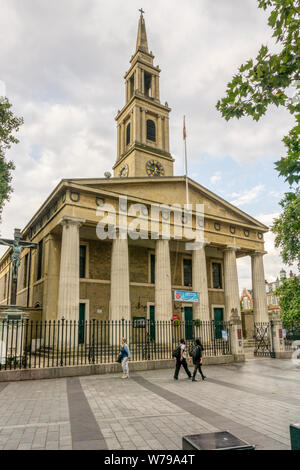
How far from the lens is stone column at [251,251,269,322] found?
2817 cm

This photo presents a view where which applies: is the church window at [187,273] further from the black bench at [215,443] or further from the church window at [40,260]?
the black bench at [215,443]

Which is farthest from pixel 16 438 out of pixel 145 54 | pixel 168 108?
pixel 145 54

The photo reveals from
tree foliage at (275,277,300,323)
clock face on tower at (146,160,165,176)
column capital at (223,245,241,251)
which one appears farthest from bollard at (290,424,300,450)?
tree foliage at (275,277,300,323)

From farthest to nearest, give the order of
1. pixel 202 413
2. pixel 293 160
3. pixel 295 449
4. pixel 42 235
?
pixel 42 235 → pixel 202 413 → pixel 293 160 → pixel 295 449

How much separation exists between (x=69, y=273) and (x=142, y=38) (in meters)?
32.0

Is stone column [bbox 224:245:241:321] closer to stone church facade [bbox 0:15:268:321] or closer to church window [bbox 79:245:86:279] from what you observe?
stone church facade [bbox 0:15:268:321]

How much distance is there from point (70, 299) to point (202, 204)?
42.9ft

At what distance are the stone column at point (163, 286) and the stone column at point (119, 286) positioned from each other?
2.51 m

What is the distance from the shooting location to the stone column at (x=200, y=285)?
78.3 feet

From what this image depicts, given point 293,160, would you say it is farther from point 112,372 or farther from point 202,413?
point 112,372

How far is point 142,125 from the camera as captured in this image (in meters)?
34.0

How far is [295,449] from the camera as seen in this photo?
11.5 feet

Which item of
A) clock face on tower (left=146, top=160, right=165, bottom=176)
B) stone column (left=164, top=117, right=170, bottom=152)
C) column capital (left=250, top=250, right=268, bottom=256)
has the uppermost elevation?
stone column (left=164, top=117, right=170, bottom=152)

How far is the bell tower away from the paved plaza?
75.3 ft
